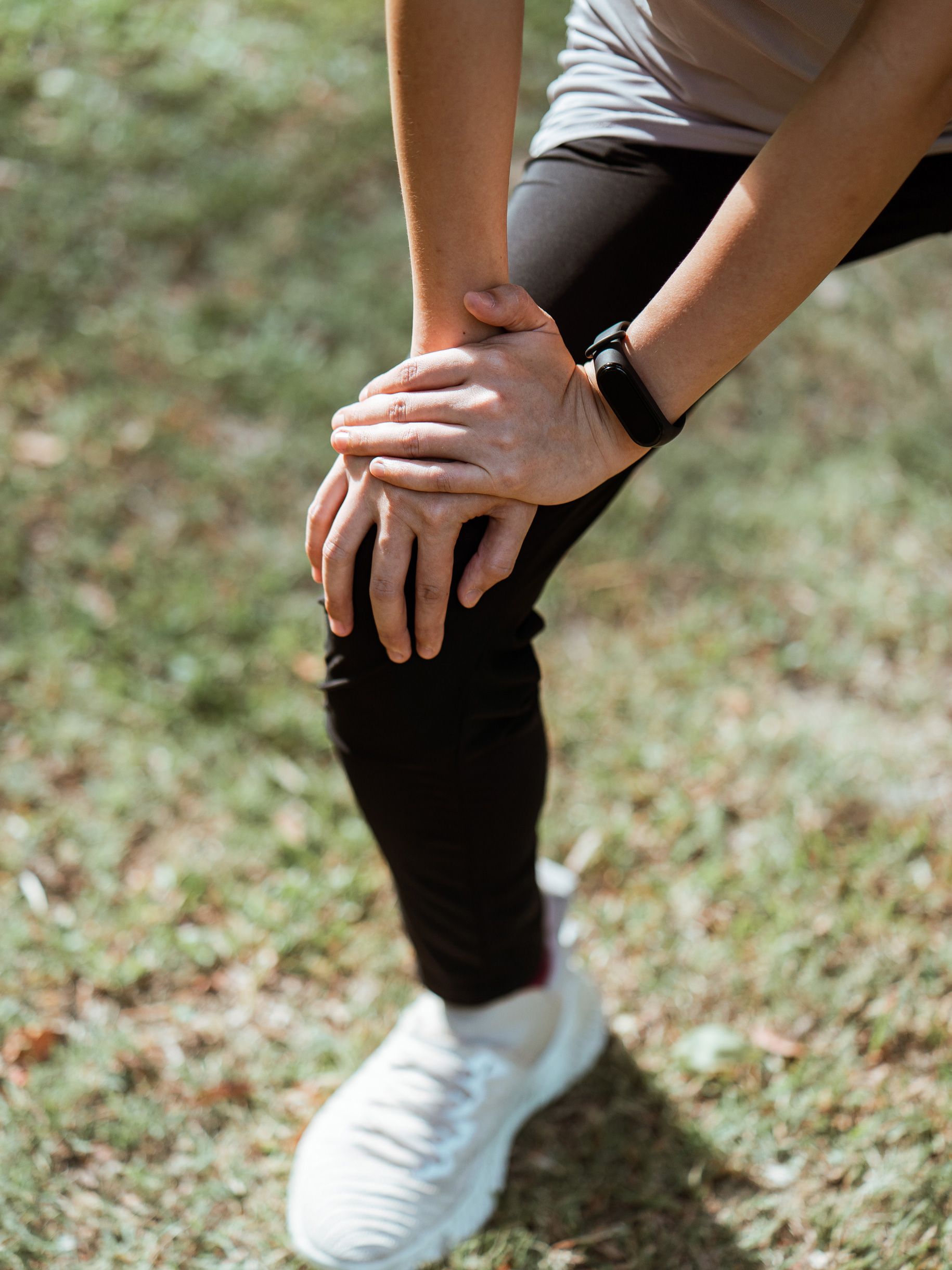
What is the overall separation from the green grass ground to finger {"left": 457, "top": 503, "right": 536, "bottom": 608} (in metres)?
1.10

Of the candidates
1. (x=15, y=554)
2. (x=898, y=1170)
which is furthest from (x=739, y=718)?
(x=15, y=554)

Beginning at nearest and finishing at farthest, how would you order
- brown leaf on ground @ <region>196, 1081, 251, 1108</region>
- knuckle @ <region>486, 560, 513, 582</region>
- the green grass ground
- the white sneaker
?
knuckle @ <region>486, 560, 513, 582</region>
the white sneaker
the green grass ground
brown leaf on ground @ <region>196, 1081, 251, 1108</region>

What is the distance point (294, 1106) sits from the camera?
6.04 ft

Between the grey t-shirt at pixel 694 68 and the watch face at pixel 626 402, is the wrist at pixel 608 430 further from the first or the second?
the grey t-shirt at pixel 694 68

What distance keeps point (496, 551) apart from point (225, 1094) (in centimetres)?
122

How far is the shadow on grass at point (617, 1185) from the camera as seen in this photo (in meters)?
1.65

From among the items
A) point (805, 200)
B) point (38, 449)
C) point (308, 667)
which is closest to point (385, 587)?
point (805, 200)

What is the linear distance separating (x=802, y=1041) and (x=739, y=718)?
765 mm

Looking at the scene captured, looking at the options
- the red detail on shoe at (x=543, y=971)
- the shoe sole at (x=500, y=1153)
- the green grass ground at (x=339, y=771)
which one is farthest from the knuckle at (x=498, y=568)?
the green grass ground at (x=339, y=771)

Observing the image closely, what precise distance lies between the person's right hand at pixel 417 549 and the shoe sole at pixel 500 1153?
90 cm

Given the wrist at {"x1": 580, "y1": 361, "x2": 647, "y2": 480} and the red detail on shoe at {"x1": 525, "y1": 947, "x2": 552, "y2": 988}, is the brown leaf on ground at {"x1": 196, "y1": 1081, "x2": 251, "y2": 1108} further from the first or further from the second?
the wrist at {"x1": 580, "y1": 361, "x2": 647, "y2": 480}

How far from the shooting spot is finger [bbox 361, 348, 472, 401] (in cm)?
120

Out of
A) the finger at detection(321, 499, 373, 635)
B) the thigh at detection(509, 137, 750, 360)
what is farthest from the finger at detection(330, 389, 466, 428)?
the thigh at detection(509, 137, 750, 360)

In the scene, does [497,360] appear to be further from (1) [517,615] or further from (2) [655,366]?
(1) [517,615]
